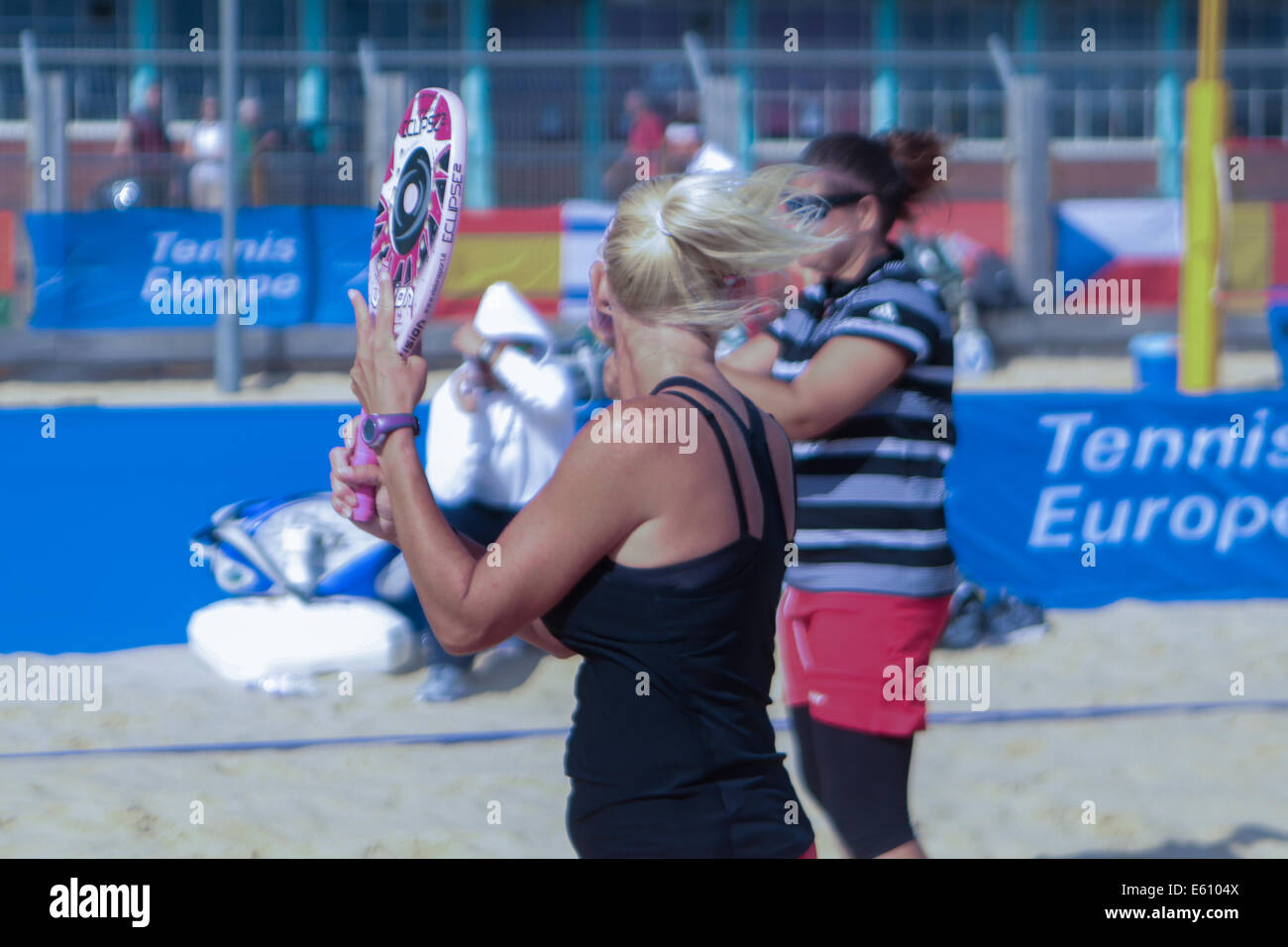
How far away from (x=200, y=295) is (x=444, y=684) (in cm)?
676

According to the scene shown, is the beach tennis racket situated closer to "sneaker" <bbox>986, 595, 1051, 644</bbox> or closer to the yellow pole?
"sneaker" <bbox>986, 595, 1051, 644</bbox>

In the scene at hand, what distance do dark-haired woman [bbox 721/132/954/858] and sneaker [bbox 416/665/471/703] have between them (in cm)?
257

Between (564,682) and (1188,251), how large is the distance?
5.27 metres

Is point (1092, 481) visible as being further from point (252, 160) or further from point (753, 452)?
point (252, 160)

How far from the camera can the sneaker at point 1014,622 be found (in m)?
6.01

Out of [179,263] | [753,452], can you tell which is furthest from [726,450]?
[179,263]

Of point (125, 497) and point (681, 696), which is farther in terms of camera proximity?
point (125, 497)

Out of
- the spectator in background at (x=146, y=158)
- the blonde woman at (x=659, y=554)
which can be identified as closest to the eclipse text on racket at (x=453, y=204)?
the blonde woman at (x=659, y=554)

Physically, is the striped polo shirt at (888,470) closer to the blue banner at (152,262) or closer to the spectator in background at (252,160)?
the spectator in background at (252,160)

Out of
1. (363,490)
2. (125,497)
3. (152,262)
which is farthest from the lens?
(152,262)

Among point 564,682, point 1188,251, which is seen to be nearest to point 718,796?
point 564,682
